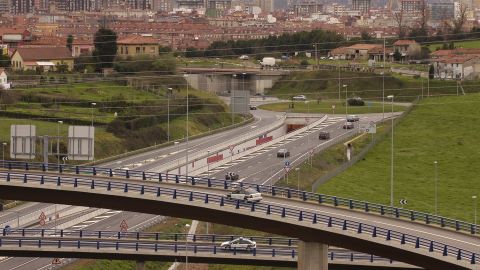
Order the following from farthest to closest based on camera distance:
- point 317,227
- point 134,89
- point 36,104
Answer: point 134,89, point 36,104, point 317,227

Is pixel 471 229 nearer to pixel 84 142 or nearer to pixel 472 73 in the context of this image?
pixel 84 142

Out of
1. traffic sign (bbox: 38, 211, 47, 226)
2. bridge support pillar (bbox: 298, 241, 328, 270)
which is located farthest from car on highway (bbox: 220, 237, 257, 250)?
traffic sign (bbox: 38, 211, 47, 226)

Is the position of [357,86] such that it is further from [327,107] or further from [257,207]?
[257,207]

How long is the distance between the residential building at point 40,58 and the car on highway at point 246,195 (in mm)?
69580


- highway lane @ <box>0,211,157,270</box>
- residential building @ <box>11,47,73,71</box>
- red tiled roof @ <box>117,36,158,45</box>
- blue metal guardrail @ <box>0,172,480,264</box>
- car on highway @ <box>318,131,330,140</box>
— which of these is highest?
red tiled roof @ <box>117,36,158,45</box>

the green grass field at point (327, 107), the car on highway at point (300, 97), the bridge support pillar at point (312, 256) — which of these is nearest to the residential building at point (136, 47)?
the car on highway at point (300, 97)

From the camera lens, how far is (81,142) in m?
52.0

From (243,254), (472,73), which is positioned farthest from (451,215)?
(472,73)

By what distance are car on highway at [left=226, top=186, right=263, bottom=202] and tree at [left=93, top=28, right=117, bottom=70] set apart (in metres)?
71.0

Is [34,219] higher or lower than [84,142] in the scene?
lower

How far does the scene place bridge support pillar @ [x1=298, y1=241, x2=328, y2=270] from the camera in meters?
41.8

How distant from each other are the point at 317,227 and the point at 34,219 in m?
23.3

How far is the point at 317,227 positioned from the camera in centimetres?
4150

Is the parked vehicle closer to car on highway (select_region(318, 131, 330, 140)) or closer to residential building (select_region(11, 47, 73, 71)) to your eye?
car on highway (select_region(318, 131, 330, 140))
